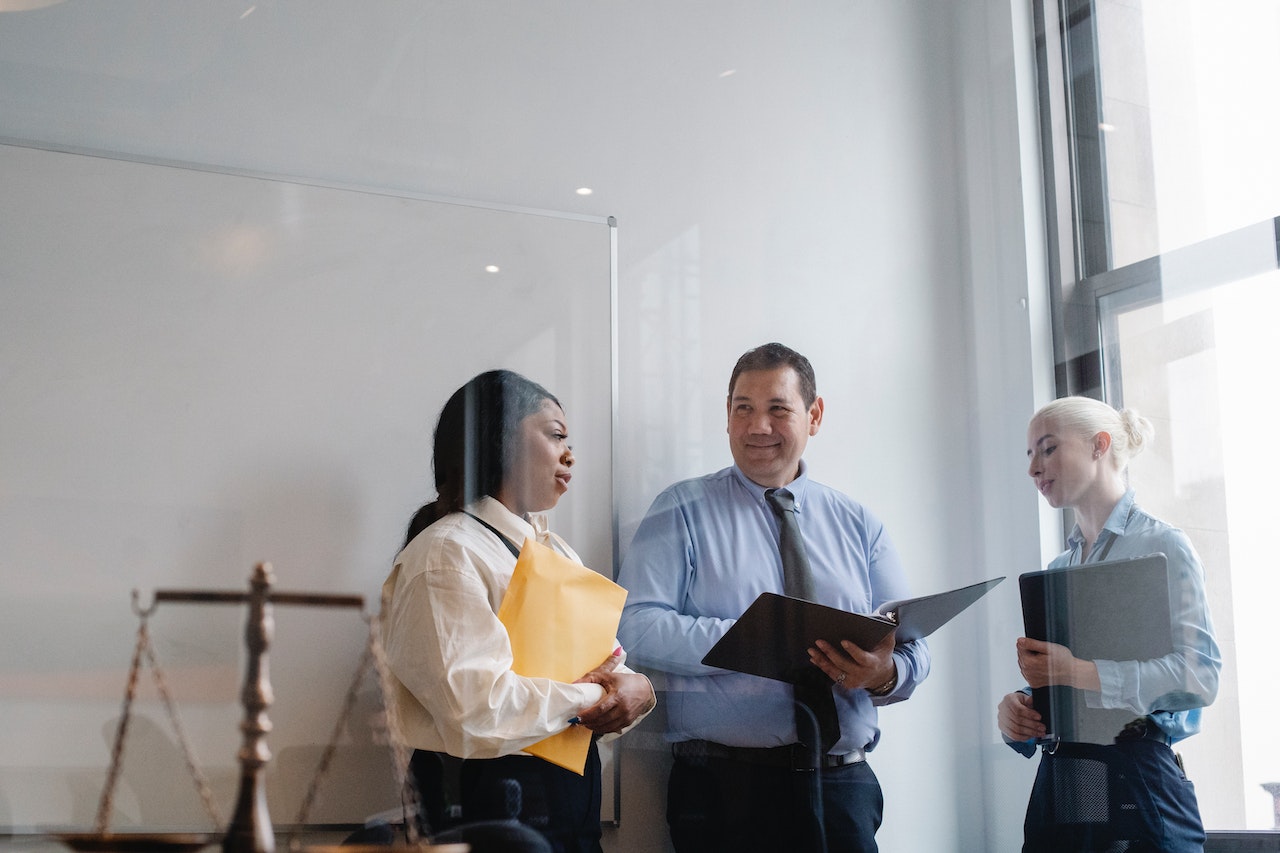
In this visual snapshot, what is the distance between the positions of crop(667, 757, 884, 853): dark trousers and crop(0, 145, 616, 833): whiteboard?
0.16 metres

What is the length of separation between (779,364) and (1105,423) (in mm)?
705

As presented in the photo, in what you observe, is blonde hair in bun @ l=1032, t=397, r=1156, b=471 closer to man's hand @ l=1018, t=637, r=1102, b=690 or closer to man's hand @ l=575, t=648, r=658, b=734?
man's hand @ l=1018, t=637, r=1102, b=690

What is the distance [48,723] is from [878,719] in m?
1.47

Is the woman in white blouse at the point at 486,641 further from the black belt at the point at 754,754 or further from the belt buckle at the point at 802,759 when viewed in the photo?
the belt buckle at the point at 802,759

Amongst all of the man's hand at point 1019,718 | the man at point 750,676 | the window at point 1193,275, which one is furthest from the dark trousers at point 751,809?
the window at point 1193,275

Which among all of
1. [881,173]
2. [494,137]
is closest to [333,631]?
[494,137]

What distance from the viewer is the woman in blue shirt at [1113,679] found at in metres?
2.17

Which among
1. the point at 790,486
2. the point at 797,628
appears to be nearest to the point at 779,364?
the point at 790,486

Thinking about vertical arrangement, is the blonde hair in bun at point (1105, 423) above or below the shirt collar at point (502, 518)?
above

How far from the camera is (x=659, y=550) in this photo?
2.17 metres

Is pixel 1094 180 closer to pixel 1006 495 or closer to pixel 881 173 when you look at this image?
pixel 881 173

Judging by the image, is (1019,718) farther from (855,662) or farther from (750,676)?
(750,676)

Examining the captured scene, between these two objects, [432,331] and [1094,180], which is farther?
[1094,180]

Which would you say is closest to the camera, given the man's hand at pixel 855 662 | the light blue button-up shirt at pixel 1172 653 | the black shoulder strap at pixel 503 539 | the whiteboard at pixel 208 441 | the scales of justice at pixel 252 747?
the scales of justice at pixel 252 747
